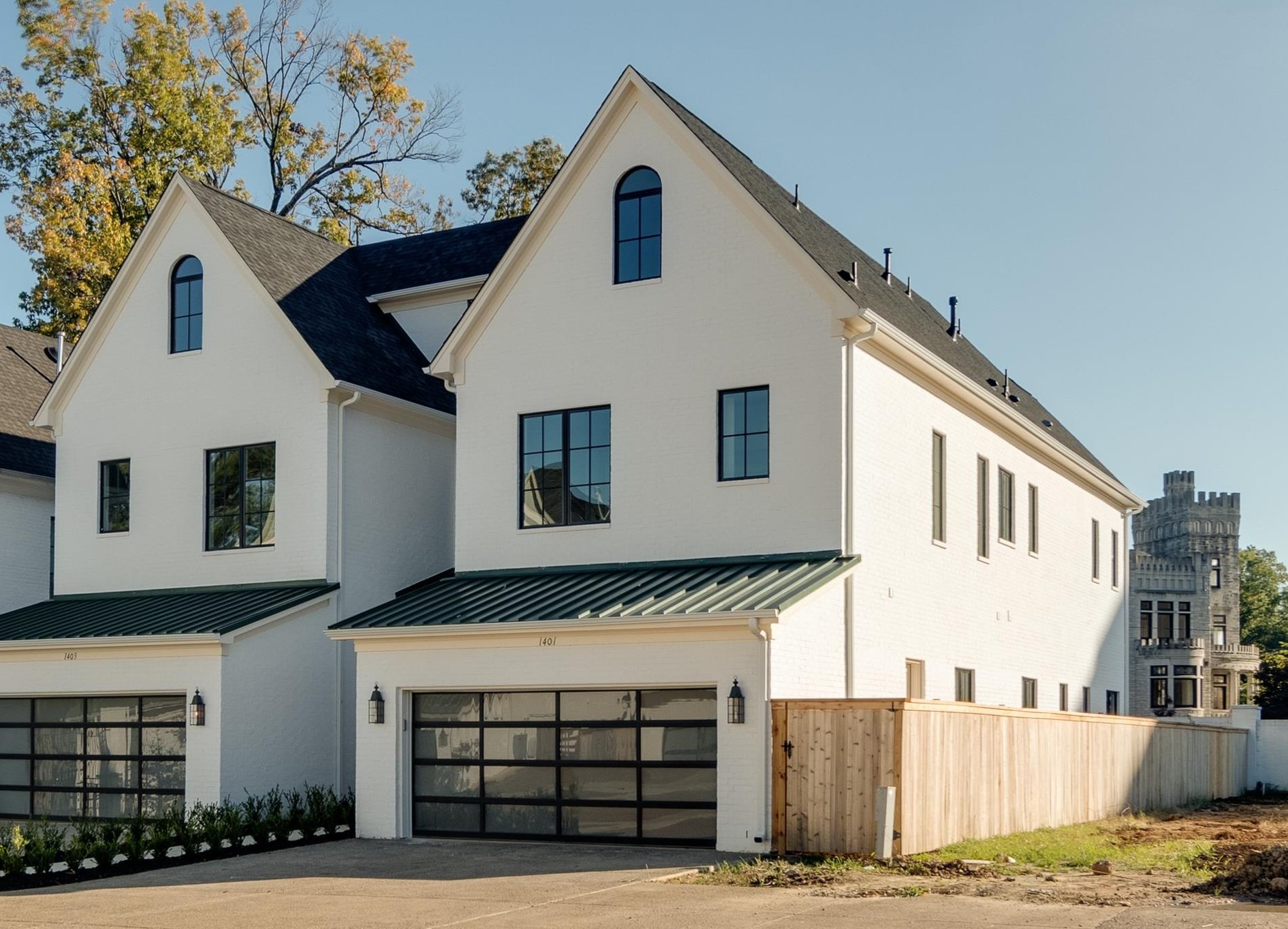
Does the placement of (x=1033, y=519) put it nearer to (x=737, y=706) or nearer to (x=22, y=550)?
(x=737, y=706)

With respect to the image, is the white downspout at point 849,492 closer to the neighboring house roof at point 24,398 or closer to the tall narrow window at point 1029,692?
the tall narrow window at point 1029,692

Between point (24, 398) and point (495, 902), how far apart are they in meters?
20.5

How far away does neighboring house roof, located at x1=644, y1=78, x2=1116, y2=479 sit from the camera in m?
22.2

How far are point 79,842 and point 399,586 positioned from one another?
7813mm

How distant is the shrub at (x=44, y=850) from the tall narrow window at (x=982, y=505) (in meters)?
15.4

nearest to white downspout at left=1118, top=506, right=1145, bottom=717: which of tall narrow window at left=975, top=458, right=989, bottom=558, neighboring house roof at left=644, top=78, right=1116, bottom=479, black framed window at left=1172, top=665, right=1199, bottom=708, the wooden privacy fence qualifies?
neighboring house roof at left=644, top=78, right=1116, bottom=479

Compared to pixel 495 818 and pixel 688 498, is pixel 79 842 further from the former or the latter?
pixel 688 498

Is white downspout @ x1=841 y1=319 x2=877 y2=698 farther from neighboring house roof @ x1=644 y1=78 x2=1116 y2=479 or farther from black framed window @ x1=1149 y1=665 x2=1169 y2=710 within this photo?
black framed window @ x1=1149 y1=665 x2=1169 y2=710

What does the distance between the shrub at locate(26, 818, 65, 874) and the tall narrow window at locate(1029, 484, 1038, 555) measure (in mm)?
18346

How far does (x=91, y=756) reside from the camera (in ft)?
77.5

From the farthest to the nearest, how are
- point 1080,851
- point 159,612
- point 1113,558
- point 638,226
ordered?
point 1113,558 → point 159,612 → point 638,226 → point 1080,851

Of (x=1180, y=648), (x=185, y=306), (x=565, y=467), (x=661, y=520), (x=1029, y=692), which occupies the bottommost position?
(x=1180, y=648)

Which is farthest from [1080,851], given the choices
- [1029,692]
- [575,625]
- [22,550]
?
[22,550]

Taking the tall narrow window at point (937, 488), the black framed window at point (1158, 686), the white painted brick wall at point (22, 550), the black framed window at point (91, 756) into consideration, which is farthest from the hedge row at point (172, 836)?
the black framed window at point (1158, 686)
